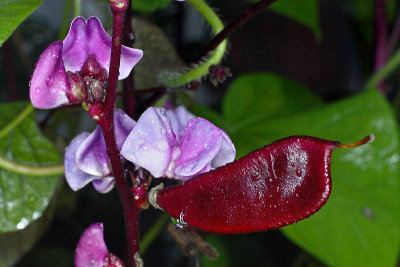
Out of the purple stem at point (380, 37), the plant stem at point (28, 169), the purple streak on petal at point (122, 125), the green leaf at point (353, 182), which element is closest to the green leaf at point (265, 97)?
the green leaf at point (353, 182)

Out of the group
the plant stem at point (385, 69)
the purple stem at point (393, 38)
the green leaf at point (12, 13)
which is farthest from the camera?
the purple stem at point (393, 38)

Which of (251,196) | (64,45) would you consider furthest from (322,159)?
(64,45)

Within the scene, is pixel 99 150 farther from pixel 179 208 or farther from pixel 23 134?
pixel 23 134

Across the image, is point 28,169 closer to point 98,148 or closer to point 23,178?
point 23,178

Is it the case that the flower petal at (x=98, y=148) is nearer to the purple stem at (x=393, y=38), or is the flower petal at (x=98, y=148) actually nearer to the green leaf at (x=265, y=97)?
the green leaf at (x=265, y=97)

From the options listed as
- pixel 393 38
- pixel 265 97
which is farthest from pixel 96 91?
pixel 393 38

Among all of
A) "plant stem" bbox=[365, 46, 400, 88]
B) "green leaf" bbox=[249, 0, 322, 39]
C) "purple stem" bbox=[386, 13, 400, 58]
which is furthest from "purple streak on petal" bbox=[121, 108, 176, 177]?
"purple stem" bbox=[386, 13, 400, 58]
